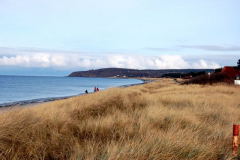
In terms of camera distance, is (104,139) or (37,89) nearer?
(104,139)

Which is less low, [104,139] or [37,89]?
[104,139]

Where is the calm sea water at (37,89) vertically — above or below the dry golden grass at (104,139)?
below

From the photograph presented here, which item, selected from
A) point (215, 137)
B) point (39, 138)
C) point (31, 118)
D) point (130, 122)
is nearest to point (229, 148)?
point (215, 137)

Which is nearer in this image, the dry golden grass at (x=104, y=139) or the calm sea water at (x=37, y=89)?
the dry golden grass at (x=104, y=139)

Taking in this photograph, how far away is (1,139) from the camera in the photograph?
190 inches

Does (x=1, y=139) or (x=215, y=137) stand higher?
(x=1, y=139)

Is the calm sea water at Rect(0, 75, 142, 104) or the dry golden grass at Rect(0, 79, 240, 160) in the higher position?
the dry golden grass at Rect(0, 79, 240, 160)

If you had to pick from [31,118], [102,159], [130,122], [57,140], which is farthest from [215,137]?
[31,118]

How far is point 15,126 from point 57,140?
0.93 metres

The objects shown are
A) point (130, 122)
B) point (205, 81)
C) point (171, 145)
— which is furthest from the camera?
point (205, 81)

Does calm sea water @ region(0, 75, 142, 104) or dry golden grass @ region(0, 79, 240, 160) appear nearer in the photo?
dry golden grass @ region(0, 79, 240, 160)

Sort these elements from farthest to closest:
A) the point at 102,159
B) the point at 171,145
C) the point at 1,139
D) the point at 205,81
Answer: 1. the point at 205,81
2. the point at 171,145
3. the point at 1,139
4. the point at 102,159

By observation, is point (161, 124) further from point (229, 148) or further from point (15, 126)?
point (15, 126)

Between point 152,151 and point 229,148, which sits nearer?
point 152,151
